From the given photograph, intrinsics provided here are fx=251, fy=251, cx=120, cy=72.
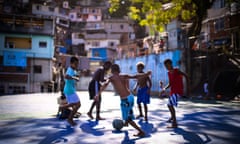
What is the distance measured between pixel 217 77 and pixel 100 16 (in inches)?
2064

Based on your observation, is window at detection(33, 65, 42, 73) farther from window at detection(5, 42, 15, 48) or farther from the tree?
the tree

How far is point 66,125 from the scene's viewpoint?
6.96 metres

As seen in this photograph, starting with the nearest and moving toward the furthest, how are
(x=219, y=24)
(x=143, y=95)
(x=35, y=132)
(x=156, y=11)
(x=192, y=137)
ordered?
(x=192, y=137)
(x=35, y=132)
(x=143, y=95)
(x=156, y=11)
(x=219, y=24)

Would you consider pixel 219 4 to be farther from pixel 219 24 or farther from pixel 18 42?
pixel 18 42

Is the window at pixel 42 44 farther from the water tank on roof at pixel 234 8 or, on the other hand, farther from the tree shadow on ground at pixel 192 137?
the tree shadow on ground at pixel 192 137

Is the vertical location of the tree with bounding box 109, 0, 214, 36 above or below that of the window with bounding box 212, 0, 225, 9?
below

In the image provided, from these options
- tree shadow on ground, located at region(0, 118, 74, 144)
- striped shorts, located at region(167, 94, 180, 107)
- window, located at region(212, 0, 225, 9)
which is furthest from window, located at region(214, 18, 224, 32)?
tree shadow on ground, located at region(0, 118, 74, 144)

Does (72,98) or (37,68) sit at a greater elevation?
(37,68)

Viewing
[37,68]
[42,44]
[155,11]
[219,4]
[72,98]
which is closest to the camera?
[72,98]

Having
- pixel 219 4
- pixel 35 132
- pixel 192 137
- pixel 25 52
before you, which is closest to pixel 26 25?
pixel 25 52

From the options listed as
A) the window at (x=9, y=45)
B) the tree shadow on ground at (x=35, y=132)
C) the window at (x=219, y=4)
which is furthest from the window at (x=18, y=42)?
the tree shadow on ground at (x=35, y=132)

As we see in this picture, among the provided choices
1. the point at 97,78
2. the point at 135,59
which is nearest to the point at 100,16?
the point at 135,59

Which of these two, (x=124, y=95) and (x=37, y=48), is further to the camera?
(x=37, y=48)

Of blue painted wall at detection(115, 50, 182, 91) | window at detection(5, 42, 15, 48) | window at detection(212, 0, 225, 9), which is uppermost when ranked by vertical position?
window at detection(212, 0, 225, 9)
